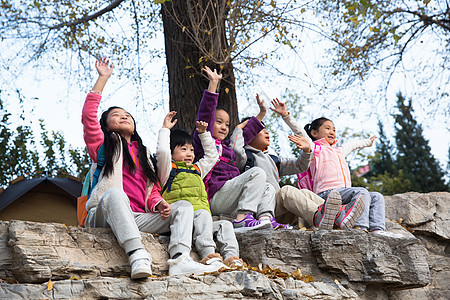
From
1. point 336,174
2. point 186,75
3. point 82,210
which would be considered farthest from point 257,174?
point 186,75

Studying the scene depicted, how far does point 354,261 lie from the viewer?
495 cm

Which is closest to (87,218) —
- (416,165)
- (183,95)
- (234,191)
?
(234,191)

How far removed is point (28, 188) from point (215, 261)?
181 inches

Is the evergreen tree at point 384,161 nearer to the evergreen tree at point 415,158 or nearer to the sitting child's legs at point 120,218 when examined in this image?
the evergreen tree at point 415,158

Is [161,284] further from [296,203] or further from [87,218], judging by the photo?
[296,203]

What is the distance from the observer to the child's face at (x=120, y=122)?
4.84m

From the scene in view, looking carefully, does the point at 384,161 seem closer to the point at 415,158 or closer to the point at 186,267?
the point at 415,158

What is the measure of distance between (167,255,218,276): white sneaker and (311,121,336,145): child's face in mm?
2846

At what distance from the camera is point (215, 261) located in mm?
4090

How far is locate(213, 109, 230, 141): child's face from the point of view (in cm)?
577

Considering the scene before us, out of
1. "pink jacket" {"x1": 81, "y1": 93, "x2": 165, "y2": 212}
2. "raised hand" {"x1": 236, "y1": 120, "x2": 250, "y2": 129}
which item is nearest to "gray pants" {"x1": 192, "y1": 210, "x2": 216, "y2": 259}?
"pink jacket" {"x1": 81, "y1": 93, "x2": 165, "y2": 212}

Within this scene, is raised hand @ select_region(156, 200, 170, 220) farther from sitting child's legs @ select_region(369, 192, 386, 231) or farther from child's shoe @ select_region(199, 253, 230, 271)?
sitting child's legs @ select_region(369, 192, 386, 231)

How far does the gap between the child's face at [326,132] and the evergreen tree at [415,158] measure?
13201 millimetres

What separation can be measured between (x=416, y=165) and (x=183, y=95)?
55.3 feet
